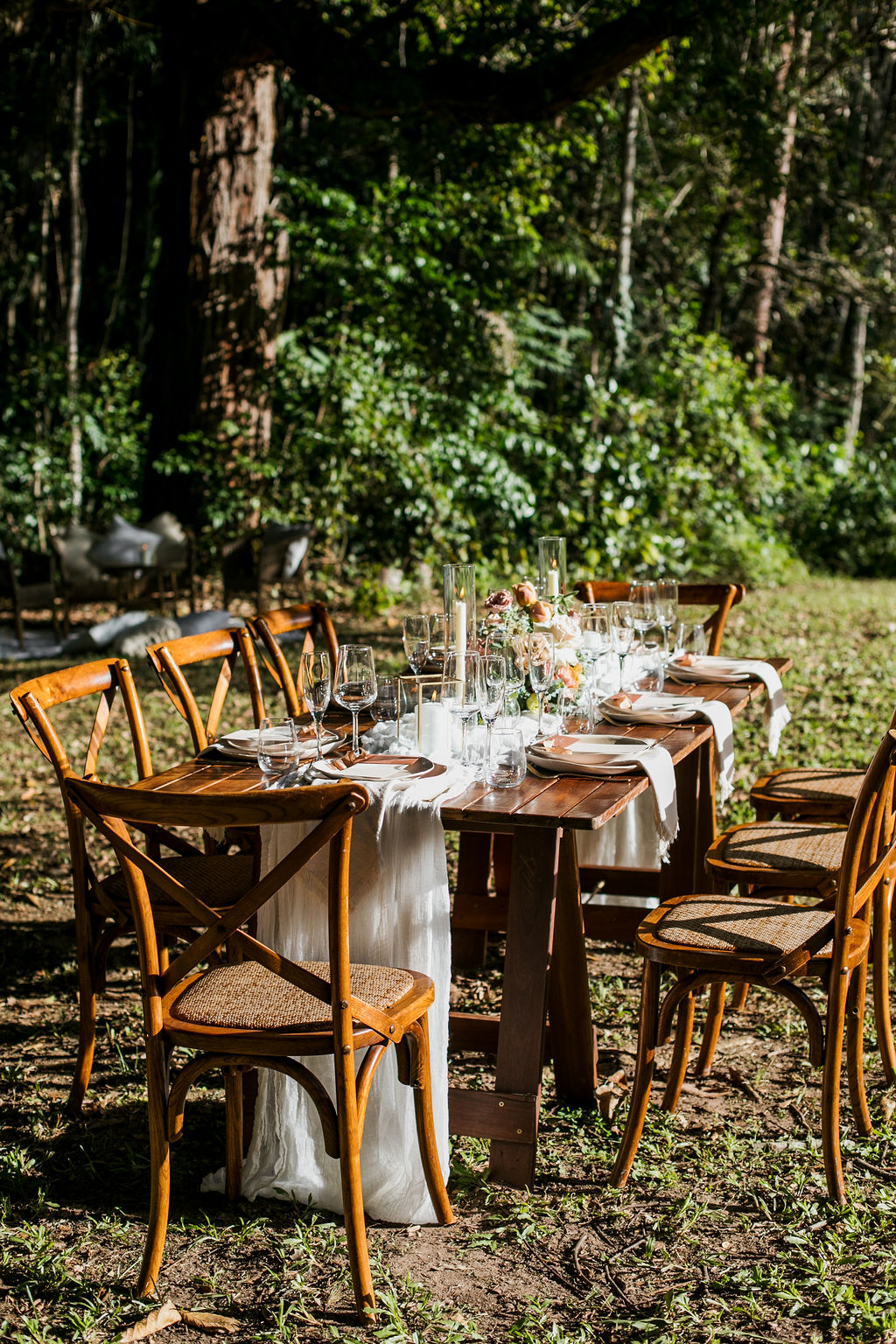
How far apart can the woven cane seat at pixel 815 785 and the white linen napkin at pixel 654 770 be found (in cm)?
105

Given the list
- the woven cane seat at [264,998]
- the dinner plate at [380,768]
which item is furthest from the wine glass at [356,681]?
the woven cane seat at [264,998]

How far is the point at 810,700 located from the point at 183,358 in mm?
6525

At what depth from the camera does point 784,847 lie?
3521 mm

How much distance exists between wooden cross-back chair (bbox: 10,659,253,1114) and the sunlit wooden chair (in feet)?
3.94

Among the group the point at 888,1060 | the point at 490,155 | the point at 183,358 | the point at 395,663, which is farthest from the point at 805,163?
the point at 888,1060

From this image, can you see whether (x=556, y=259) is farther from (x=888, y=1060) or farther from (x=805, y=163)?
(x=888, y=1060)

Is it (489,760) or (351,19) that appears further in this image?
(351,19)

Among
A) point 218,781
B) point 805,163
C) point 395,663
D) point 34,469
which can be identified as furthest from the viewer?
point 805,163

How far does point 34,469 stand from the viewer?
13469 millimetres

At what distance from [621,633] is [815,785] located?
0.87 m

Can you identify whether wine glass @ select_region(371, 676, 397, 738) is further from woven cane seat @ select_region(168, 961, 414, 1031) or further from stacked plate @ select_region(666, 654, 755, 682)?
stacked plate @ select_region(666, 654, 755, 682)

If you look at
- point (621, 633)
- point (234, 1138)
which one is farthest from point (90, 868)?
point (621, 633)

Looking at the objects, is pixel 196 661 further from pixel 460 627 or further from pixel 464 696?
pixel 464 696

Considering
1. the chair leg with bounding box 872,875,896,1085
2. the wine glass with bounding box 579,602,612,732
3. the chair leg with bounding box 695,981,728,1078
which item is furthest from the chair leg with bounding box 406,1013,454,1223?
the wine glass with bounding box 579,602,612,732
